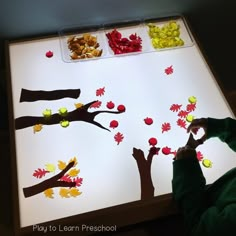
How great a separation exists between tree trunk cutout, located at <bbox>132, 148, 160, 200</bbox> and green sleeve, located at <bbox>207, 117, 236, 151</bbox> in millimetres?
139

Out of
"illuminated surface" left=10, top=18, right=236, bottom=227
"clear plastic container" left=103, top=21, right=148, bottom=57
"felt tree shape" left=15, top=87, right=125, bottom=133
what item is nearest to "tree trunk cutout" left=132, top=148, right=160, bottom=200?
"illuminated surface" left=10, top=18, right=236, bottom=227

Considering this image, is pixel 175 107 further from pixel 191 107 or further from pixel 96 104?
pixel 96 104

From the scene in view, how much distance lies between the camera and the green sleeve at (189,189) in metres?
0.77

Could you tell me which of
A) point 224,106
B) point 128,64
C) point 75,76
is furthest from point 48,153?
point 224,106

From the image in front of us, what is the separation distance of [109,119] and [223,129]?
11.5 inches

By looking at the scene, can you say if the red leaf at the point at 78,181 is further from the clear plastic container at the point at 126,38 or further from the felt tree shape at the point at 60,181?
the clear plastic container at the point at 126,38

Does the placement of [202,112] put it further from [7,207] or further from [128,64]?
[7,207]

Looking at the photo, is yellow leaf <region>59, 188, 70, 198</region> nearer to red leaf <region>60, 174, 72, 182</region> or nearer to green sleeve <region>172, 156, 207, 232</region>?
red leaf <region>60, 174, 72, 182</region>

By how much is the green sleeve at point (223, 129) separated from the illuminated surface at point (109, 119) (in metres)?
0.04

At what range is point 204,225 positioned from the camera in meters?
0.73

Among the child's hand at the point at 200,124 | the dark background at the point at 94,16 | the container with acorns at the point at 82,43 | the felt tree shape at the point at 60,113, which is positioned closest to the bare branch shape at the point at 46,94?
the felt tree shape at the point at 60,113

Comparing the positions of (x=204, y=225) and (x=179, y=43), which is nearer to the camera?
(x=204, y=225)

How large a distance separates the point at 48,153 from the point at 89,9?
0.49 meters

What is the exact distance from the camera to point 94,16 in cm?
114
